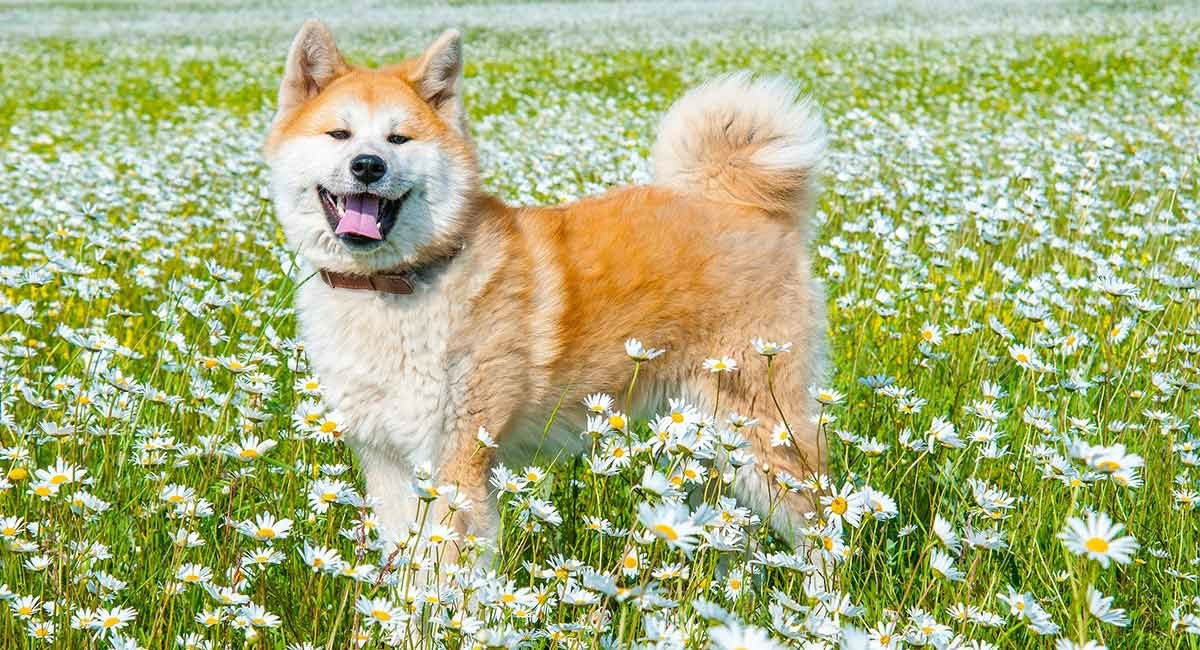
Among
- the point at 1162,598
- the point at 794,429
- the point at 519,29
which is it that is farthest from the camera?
the point at 519,29

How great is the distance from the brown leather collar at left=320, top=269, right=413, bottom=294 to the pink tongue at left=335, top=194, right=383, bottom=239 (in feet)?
0.51

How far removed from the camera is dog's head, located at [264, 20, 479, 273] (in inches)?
124

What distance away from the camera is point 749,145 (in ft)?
12.7

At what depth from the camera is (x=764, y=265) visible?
3570 millimetres

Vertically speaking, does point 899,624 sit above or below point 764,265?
below

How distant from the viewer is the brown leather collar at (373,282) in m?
3.26

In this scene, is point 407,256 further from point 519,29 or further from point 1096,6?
point 1096,6

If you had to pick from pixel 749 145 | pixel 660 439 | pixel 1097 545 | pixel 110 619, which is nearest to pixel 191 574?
pixel 110 619

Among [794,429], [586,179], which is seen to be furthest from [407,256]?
[586,179]

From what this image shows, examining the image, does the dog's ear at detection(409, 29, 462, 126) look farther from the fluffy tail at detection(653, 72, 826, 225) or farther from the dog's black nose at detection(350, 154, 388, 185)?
the fluffy tail at detection(653, 72, 826, 225)

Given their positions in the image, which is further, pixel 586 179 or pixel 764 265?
pixel 586 179

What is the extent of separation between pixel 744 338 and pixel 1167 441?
1308 mm

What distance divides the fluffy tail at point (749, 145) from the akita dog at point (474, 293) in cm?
16

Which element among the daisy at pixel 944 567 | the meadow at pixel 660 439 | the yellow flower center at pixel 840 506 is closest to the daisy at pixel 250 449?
the meadow at pixel 660 439
